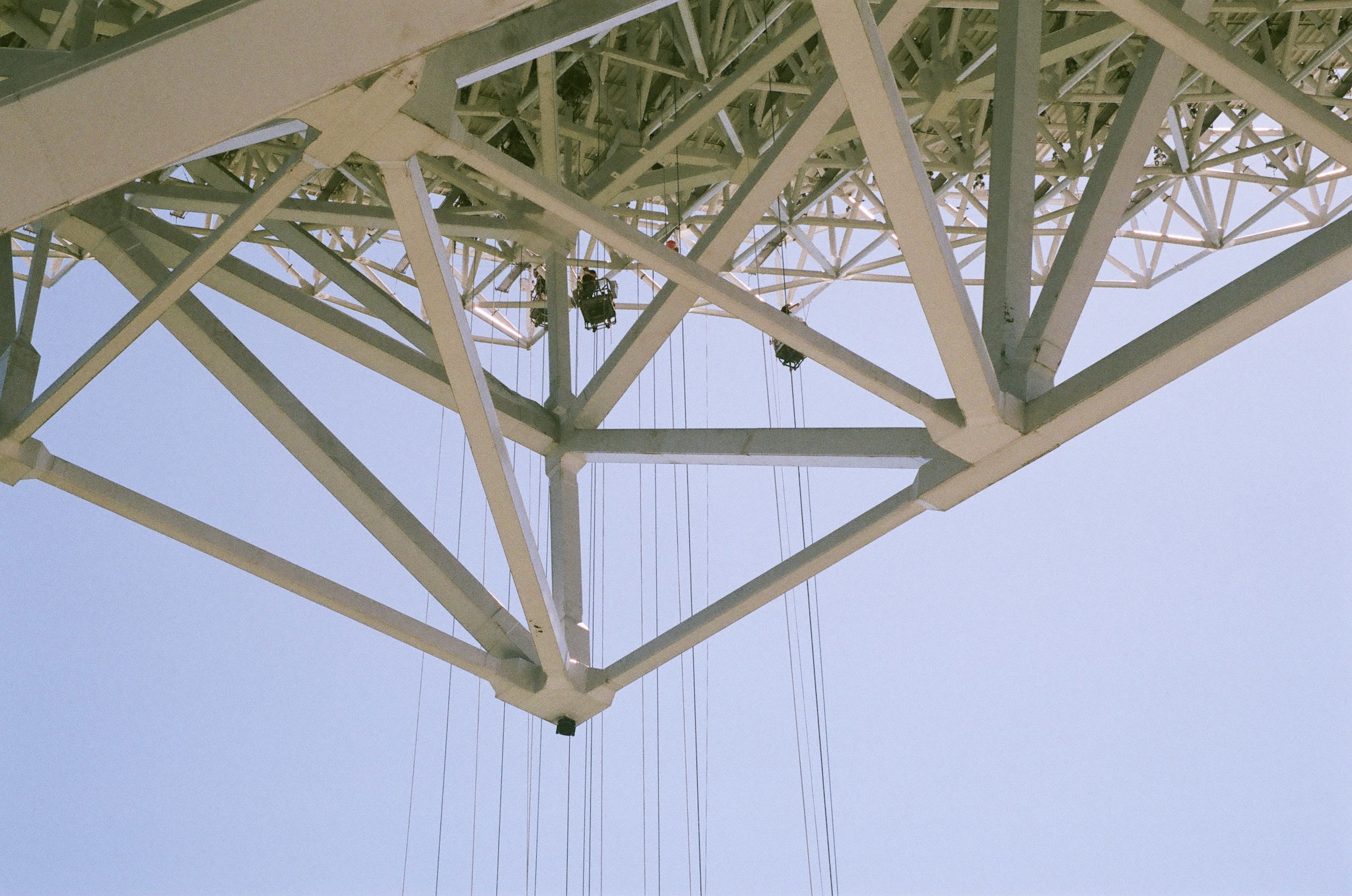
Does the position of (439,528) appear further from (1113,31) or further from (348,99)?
(348,99)

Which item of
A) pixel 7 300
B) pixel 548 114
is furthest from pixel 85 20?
pixel 548 114

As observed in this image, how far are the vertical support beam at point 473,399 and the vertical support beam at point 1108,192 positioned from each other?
139 inches

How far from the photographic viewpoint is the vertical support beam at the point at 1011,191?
29.6 feet

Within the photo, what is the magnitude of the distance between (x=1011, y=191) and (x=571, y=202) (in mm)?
2657

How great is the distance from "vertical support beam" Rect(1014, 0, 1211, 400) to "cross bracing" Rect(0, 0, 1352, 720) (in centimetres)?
2

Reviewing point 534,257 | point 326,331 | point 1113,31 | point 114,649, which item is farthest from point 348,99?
point 114,649

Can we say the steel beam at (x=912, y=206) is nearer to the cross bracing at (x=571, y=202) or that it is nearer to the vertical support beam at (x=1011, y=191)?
the cross bracing at (x=571, y=202)

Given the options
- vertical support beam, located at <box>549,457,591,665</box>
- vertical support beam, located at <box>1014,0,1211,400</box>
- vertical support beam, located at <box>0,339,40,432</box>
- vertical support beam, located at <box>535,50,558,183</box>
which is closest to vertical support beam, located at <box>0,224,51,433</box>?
vertical support beam, located at <box>0,339,40,432</box>

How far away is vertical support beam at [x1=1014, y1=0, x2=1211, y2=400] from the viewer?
856cm

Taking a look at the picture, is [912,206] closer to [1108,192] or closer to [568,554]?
[1108,192]

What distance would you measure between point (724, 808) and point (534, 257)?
2314 cm

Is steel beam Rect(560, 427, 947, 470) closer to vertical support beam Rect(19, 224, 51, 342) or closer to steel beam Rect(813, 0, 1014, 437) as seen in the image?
steel beam Rect(813, 0, 1014, 437)

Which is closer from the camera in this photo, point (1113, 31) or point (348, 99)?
point (348, 99)

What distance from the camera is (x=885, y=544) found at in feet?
144
